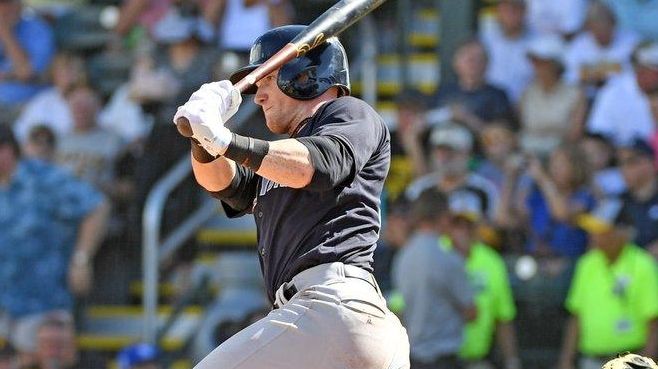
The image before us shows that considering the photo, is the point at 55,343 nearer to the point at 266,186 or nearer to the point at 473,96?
the point at 473,96

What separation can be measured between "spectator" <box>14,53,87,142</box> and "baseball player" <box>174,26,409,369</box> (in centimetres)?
556

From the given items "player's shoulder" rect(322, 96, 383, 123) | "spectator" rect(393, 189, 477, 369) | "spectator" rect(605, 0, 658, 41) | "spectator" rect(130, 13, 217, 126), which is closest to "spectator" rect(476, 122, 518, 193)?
"spectator" rect(393, 189, 477, 369)

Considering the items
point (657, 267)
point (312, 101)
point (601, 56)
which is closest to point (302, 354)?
point (312, 101)

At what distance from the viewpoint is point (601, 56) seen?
333 inches

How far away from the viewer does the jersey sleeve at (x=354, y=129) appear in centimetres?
Answer: 358

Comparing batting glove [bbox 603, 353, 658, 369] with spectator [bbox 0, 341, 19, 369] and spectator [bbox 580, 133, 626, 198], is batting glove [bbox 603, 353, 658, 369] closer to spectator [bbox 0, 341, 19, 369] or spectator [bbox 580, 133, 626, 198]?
spectator [bbox 580, 133, 626, 198]

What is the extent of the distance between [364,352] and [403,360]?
172 mm

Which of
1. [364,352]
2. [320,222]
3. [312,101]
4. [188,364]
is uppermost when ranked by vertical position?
[312,101]

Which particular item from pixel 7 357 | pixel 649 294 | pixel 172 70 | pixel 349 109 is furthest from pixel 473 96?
pixel 349 109

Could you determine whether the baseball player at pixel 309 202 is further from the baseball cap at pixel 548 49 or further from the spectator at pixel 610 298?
the baseball cap at pixel 548 49

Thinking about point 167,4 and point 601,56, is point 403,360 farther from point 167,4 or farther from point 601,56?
point 167,4

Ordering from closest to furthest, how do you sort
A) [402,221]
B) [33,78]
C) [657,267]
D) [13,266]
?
[657,267]
[402,221]
[13,266]
[33,78]

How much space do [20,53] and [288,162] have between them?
6721 millimetres

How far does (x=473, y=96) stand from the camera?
8531 mm
